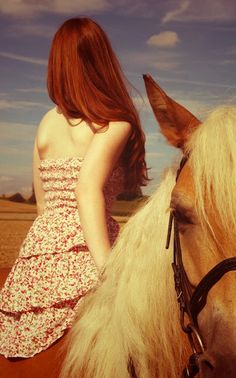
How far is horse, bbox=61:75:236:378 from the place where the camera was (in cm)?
180

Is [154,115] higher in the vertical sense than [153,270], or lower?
higher

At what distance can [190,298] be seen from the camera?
6.52 feet

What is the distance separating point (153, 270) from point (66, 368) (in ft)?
2.19

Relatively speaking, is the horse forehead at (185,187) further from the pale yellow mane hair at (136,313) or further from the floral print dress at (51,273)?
the floral print dress at (51,273)

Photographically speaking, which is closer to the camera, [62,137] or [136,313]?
[136,313]

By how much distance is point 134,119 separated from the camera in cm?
282

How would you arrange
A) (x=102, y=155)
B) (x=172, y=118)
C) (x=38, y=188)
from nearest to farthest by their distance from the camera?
(x=172, y=118), (x=102, y=155), (x=38, y=188)

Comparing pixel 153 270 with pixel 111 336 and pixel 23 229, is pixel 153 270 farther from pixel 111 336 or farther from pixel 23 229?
pixel 23 229

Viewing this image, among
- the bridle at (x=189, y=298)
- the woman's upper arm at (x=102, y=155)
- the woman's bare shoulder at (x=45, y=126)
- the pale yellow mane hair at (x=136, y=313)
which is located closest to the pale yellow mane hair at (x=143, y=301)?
the pale yellow mane hair at (x=136, y=313)

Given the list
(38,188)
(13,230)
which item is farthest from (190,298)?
(13,230)

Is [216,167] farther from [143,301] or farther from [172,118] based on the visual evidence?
[143,301]

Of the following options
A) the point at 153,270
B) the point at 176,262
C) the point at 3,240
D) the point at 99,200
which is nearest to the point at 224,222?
the point at 176,262

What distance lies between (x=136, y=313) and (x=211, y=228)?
65 cm

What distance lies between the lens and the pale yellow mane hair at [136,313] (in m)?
2.23
